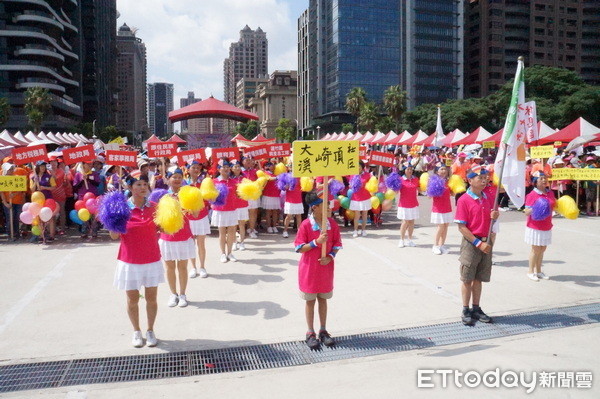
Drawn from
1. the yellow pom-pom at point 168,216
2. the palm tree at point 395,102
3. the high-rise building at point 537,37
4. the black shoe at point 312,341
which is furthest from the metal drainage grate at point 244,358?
the high-rise building at point 537,37

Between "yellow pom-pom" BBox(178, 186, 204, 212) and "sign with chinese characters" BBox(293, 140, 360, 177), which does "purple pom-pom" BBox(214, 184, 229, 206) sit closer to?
"yellow pom-pom" BBox(178, 186, 204, 212)

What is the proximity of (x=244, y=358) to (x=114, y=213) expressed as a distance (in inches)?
78.4

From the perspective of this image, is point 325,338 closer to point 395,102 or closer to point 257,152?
point 257,152

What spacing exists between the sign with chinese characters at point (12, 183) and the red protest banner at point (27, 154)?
1.29 ft

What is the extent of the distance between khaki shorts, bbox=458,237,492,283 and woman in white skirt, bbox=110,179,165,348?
3590mm

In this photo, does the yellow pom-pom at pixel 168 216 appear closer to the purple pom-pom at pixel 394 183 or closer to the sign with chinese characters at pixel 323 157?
the sign with chinese characters at pixel 323 157

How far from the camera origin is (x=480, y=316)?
5750 millimetres

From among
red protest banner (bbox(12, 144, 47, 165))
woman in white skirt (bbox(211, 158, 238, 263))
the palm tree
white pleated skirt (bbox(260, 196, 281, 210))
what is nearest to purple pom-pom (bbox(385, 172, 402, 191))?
white pleated skirt (bbox(260, 196, 281, 210))

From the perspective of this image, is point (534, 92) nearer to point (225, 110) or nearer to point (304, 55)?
point (225, 110)

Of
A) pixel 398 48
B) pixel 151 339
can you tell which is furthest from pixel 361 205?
pixel 398 48

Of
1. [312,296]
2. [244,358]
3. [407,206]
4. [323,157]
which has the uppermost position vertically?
[323,157]

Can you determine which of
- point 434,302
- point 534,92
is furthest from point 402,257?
point 534,92

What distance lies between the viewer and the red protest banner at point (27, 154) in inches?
427

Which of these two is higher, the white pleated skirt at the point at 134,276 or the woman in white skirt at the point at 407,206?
the woman in white skirt at the point at 407,206
